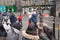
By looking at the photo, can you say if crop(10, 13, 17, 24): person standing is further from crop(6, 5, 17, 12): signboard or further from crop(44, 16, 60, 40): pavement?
crop(44, 16, 60, 40): pavement

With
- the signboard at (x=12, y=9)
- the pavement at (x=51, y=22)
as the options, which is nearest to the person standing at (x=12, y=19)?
the signboard at (x=12, y=9)

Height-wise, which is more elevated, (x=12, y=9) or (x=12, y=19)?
(x=12, y=9)

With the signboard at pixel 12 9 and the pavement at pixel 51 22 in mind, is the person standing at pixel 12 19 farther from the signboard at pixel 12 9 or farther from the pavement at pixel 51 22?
the pavement at pixel 51 22

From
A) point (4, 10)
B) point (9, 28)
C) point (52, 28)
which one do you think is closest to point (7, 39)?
point (9, 28)

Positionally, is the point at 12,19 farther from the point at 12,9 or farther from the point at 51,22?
the point at 51,22

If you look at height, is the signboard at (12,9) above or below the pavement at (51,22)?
above

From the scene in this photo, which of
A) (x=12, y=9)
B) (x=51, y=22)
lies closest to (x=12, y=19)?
(x=12, y=9)

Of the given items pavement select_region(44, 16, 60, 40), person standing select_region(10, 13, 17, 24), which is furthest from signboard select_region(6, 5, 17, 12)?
pavement select_region(44, 16, 60, 40)

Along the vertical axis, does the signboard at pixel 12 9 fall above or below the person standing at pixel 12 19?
above

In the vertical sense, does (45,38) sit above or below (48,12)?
below

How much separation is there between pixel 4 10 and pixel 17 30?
36cm

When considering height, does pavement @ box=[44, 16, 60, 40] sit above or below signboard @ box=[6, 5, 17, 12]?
below

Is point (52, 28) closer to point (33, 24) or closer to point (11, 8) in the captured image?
point (33, 24)

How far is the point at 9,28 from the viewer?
13.7 ft
